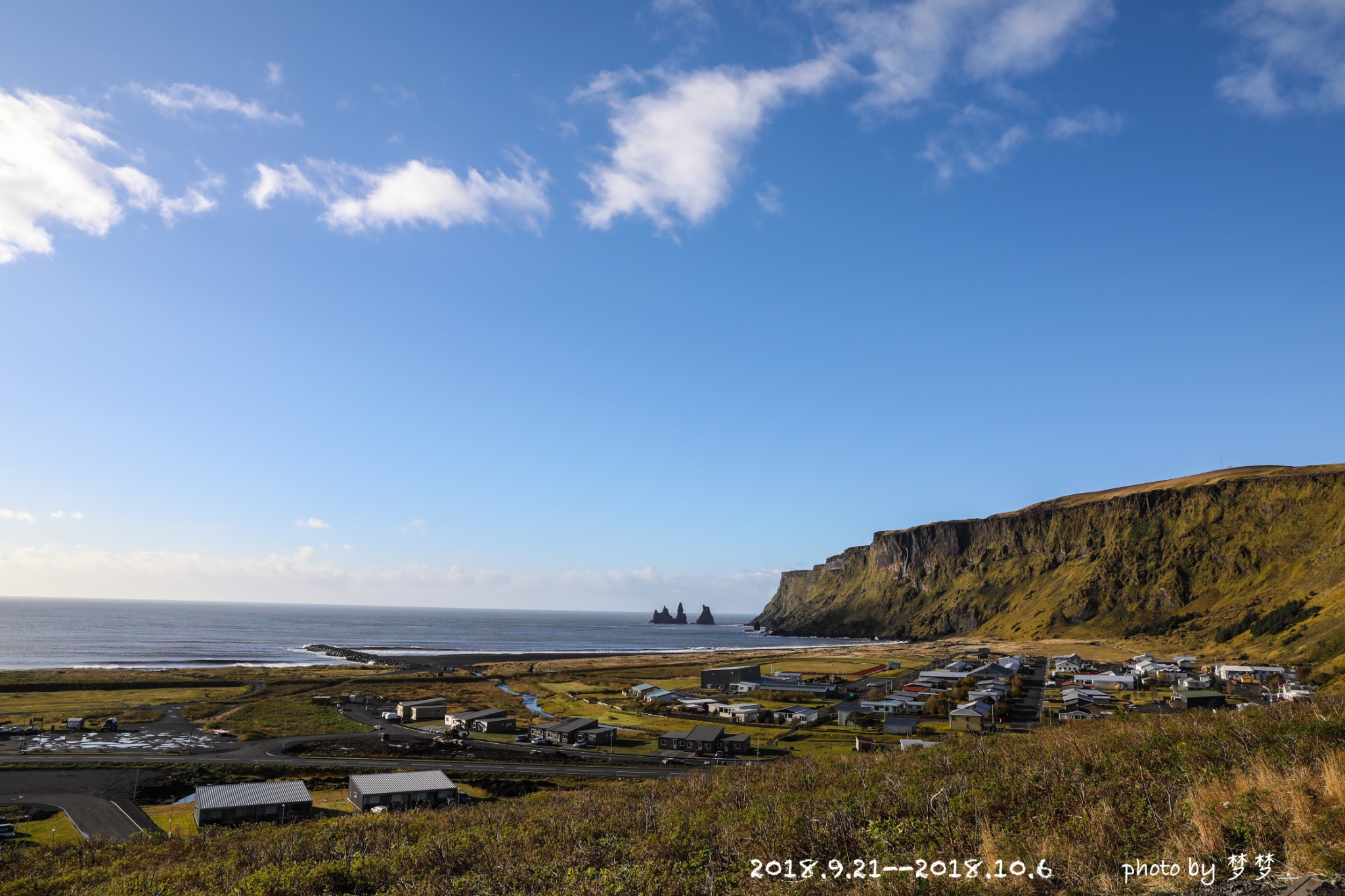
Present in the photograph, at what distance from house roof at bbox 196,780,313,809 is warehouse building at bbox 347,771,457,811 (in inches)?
116

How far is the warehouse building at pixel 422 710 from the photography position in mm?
83000

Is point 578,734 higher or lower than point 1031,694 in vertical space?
higher

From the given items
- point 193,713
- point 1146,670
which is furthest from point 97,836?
point 1146,670

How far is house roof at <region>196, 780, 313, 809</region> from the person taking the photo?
135ft

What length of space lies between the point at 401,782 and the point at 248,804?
8491mm

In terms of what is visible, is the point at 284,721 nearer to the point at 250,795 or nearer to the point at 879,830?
the point at 250,795

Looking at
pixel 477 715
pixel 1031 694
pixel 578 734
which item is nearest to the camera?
pixel 578 734

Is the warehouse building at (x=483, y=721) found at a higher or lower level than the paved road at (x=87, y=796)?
lower

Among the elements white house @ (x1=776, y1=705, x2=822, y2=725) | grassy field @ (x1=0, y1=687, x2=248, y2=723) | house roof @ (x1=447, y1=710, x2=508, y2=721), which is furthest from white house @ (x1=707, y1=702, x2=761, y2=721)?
grassy field @ (x1=0, y1=687, x2=248, y2=723)

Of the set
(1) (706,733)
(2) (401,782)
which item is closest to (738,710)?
(1) (706,733)

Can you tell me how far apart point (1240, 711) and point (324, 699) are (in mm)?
101358

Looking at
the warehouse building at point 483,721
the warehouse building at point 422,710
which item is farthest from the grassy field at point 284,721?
the warehouse building at point 483,721

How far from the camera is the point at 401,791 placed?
43812mm

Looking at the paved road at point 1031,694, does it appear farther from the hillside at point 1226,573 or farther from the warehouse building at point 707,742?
the hillside at point 1226,573
